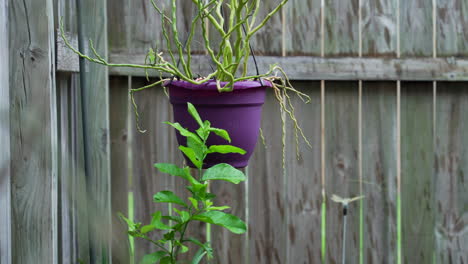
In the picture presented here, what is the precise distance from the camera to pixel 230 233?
215 cm

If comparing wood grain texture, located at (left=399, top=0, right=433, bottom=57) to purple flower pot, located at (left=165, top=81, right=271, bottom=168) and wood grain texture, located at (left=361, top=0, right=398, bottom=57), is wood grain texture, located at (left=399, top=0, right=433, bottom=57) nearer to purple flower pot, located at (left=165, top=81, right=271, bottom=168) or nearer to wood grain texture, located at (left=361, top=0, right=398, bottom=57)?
wood grain texture, located at (left=361, top=0, right=398, bottom=57)

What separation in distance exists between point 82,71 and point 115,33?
318mm

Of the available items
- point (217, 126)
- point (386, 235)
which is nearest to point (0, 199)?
point (217, 126)

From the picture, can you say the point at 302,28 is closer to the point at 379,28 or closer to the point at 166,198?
the point at 379,28

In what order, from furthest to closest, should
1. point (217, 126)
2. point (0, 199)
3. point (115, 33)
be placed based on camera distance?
point (115, 33), point (217, 126), point (0, 199)

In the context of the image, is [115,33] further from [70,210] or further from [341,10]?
[341,10]

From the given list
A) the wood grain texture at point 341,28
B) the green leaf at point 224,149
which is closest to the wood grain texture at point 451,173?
the wood grain texture at point 341,28

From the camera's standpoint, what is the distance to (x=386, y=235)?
2.26 meters

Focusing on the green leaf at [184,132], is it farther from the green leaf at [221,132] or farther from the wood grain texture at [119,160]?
the wood grain texture at [119,160]

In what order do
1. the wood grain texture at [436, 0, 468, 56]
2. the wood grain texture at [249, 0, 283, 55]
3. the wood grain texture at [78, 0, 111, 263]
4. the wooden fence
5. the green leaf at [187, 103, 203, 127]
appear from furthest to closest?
the wood grain texture at [436, 0, 468, 56]
the wood grain texture at [249, 0, 283, 55]
the wooden fence
the wood grain texture at [78, 0, 111, 263]
the green leaf at [187, 103, 203, 127]

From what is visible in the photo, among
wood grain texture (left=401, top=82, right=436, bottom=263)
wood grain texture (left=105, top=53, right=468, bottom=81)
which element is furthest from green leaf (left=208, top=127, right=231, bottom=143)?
wood grain texture (left=401, top=82, right=436, bottom=263)

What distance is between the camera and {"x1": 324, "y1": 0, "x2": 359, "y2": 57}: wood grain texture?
85.3 inches

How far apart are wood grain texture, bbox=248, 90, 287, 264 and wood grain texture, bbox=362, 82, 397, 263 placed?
331 millimetres

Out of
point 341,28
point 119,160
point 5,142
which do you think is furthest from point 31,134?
point 341,28
